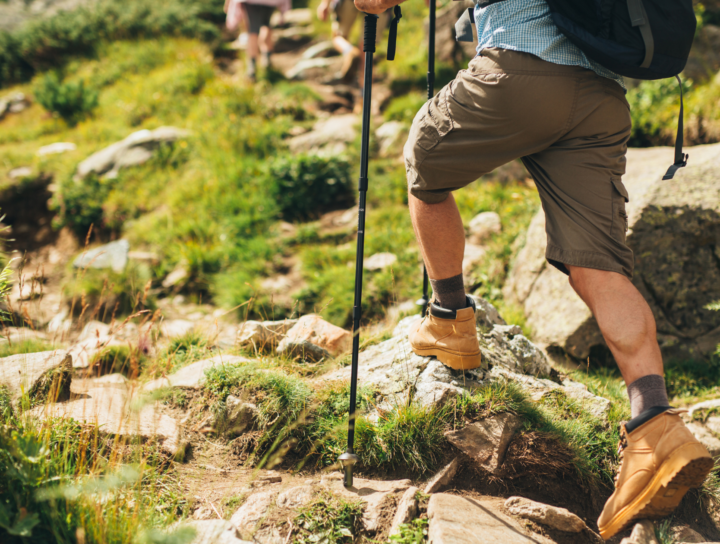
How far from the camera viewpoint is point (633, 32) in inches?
71.7

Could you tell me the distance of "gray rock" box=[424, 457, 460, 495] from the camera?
2.29 meters

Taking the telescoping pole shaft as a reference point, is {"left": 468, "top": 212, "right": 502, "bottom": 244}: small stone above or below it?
below

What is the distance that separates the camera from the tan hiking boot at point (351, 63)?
26.2 ft

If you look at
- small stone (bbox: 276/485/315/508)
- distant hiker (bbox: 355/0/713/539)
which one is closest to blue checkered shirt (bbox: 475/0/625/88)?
distant hiker (bbox: 355/0/713/539)

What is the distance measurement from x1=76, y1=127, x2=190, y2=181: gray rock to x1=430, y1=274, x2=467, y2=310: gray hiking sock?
21.8ft

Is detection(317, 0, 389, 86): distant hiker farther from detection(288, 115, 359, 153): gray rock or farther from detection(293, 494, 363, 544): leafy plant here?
detection(293, 494, 363, 544): leafy plant

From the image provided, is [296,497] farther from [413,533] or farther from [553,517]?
[553,517]

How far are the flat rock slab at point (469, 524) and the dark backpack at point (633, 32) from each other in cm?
179

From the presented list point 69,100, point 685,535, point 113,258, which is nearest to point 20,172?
point 69,100

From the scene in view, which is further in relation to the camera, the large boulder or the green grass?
the large boulder

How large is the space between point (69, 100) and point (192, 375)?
8.91 m

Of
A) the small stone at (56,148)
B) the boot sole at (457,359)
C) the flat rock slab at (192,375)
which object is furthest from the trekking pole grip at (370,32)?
the small stone at (56,148)

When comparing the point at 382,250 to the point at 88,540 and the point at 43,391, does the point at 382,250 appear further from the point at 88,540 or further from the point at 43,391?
the point at 88,540

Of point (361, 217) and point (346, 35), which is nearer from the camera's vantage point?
point (361, 217)
